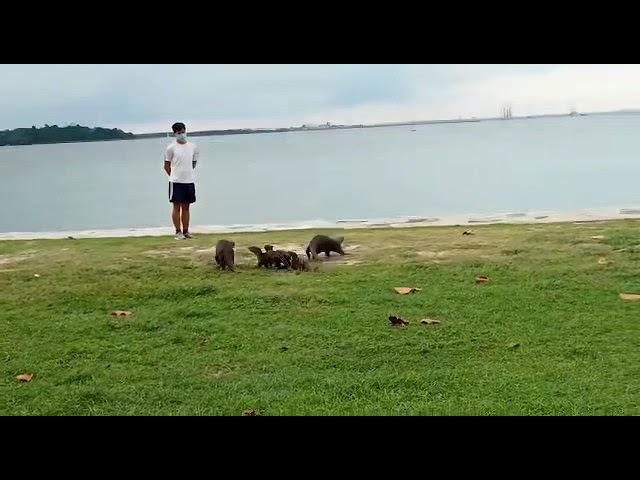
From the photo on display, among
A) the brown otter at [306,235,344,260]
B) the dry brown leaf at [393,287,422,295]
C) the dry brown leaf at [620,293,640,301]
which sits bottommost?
the dry brown leaf at [393,287,422,295]

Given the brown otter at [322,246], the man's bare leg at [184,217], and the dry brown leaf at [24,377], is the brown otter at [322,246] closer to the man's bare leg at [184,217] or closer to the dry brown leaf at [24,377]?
the man's bare leg at [184,217]

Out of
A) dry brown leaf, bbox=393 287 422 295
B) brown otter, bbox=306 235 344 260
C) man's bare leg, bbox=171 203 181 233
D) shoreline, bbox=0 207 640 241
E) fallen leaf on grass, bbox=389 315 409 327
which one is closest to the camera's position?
fallen leaf on grass, bbox=389 315 409 327

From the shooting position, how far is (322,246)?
5.16 metres

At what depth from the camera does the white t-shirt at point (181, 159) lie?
6223mm

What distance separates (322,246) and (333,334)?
1824 millimetres

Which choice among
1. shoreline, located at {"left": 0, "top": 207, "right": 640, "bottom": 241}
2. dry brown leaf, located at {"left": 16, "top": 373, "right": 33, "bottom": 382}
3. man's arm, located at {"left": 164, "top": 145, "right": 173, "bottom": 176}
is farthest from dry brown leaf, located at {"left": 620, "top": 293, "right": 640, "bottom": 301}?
man's arm, located at {"left": 164, "top": 145, "right": 173, "bottom": 176}

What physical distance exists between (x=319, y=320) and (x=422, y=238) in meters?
2.60

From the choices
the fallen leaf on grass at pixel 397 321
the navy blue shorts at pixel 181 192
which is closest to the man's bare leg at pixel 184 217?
the navy blue shorts at pixel 181 192

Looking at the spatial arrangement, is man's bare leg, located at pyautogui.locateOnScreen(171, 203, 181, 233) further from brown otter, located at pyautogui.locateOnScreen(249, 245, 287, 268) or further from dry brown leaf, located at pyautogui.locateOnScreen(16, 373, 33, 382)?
dry brown leaf, located at pyautogui.locateOnScreen(16, 373, 33, 382)

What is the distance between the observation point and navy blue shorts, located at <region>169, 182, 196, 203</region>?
636 centimetres

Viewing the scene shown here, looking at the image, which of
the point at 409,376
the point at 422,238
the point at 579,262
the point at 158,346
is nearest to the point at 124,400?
the point at 158,346

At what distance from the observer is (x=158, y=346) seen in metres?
3.31

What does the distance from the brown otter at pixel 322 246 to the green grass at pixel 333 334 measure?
0.63 feet

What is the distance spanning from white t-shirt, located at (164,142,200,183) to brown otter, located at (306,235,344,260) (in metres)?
1.74
